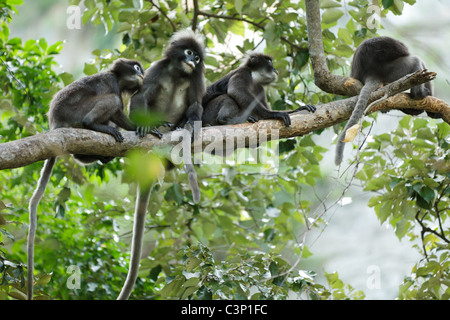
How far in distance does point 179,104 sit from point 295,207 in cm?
192

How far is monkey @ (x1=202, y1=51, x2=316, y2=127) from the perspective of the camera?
427 centimetres

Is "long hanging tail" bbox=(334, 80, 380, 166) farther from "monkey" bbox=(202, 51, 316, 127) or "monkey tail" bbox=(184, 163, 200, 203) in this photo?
"monkey tail" bbox=(184, 163, 200, 203)

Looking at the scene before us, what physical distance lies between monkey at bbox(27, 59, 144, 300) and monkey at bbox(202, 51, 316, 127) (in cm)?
77

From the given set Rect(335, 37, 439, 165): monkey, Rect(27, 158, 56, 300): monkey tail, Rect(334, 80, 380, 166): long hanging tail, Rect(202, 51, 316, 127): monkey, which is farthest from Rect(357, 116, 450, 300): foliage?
Rect(27, 158, 56, 300): monkey tail

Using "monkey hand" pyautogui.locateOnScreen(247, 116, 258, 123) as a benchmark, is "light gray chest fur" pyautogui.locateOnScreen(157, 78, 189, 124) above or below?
above

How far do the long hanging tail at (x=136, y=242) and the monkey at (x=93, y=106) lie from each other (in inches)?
16.7

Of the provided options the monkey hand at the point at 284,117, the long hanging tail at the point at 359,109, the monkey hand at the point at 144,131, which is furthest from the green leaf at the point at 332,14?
the monkey hand at the point at 144,131

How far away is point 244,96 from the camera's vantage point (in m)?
4.41

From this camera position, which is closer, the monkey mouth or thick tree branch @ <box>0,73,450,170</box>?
thick tree branch @ <box>0,73,450,170</box>

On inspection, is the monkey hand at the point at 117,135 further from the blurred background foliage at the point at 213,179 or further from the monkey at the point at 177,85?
the monkey at the point at 177,85

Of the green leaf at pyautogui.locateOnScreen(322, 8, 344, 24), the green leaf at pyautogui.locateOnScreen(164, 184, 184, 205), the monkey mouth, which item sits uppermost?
the green leaf at pyautogui.locateOnScreen(322, 8, 344, 24)

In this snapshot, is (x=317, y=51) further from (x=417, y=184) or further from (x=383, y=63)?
(x=417, y=184)

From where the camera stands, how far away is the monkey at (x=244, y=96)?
427 cm
